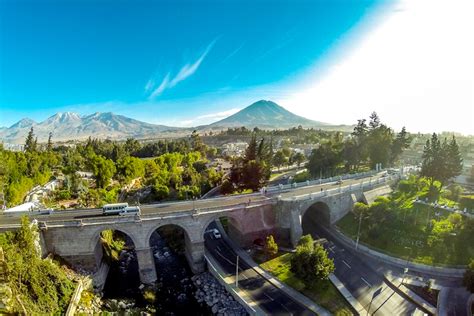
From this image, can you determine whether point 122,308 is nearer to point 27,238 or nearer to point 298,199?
point 27,238

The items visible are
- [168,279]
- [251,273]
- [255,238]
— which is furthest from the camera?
[255,238]

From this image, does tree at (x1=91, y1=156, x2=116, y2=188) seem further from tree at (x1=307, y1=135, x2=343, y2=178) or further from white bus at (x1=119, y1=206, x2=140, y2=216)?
tree at (x1=307, y1=135, x2=343, y2=178)

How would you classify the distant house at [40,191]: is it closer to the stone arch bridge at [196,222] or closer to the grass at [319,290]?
the stone arch bridge at [196,222]

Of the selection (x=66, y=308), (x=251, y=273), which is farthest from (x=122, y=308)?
(x=251, y=273)

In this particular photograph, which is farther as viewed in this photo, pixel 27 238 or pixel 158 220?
pixel 158 220

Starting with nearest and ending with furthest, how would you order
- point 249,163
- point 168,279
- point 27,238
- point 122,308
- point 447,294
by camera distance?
point 27,238, point 447,294, point 122,308, point 168,279, point 249,163

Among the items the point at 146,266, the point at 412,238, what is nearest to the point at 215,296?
the point at 146,266

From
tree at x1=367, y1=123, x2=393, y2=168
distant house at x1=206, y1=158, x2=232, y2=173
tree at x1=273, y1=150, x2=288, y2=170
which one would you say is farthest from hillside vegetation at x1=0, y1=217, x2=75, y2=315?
tree at x1=367, y1=123, x2=393, y2=168
